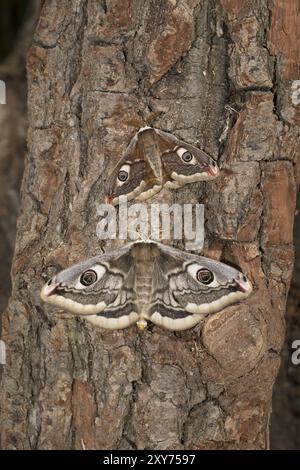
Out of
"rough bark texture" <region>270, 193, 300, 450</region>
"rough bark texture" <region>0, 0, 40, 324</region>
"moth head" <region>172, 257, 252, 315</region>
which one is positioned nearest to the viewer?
"moth head" <region>172, 257, 252, 315</region>

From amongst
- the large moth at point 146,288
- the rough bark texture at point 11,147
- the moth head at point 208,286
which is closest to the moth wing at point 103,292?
the large moth at point 146,288

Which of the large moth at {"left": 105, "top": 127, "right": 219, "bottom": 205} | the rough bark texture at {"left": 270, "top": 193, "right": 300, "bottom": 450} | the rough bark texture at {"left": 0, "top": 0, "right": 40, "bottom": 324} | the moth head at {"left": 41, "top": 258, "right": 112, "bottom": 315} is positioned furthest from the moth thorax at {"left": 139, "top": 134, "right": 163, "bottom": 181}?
the rough bark texture at {"left": 0, "top": 0, "right": 40, "bottom": 324}

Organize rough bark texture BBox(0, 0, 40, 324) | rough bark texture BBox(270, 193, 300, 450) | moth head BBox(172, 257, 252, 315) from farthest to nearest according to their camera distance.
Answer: rough bark texture BBox(0, 0, 40, 324)
rough bark texture BBox(270, 193, 300, 450)
moth head BBox(172, 257, 252, 315)

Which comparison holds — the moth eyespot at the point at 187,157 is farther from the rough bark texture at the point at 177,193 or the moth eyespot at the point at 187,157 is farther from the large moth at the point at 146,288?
the large moth at the point at 146,288

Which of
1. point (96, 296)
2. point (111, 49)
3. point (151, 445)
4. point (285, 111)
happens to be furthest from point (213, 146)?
point (151, 445)

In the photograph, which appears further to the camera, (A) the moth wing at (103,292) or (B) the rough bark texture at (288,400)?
(B) the rough bark texture at (288,400)

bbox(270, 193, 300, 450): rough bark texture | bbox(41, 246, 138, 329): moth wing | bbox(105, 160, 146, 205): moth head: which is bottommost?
bbox(270, 193, 300, 450): rough bark texture

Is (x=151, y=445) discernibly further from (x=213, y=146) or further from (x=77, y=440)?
(x=213, y=146)

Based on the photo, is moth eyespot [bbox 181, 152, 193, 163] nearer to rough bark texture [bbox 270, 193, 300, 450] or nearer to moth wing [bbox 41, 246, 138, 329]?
moth wing [bbox 41, 246, 138, 329]

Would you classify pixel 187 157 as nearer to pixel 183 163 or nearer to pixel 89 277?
pixel 183 163
